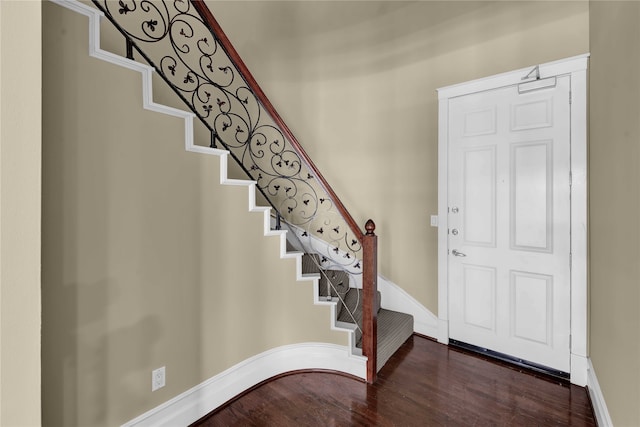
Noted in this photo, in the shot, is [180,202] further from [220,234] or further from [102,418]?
[102,418]

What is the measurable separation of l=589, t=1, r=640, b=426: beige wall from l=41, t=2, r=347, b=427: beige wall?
204cm

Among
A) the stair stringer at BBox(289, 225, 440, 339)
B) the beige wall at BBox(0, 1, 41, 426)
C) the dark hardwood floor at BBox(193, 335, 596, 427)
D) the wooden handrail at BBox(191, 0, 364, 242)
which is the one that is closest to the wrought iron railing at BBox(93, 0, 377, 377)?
the wooden handrail at BBox(191, 0, 364, 242)

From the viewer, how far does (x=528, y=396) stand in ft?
6.98

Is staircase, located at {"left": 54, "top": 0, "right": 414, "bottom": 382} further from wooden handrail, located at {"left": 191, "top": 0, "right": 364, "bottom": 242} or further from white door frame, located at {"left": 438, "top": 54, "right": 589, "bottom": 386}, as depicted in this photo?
white door frame, located at {"left": 438, "top": 54, "right": 589, "bottom": 386}

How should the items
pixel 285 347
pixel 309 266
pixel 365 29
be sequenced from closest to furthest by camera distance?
pixel 285 347
pixel 309 266
pixel 365 29

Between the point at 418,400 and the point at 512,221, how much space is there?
5.27ft

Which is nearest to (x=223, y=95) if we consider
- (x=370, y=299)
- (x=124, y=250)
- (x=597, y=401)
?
(x=124, y=250)

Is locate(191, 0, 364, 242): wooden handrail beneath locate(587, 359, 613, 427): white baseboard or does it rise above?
above

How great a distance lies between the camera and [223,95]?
3199mm

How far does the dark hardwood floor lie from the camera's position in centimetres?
190

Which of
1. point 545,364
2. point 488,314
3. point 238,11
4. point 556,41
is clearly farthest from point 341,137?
point 545,364

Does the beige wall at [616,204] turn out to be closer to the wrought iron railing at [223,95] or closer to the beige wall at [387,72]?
the beige wall at [387,72]

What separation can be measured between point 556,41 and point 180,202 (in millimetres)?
2987

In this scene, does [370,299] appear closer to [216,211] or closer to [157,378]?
[216,211]
